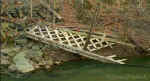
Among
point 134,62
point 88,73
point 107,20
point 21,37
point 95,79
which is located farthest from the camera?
point 107,20

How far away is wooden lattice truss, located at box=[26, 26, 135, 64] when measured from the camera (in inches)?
329

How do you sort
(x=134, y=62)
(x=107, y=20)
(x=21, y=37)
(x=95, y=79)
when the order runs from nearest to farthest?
(x=95, y=79) → (x=134, y=62) → (x=21, y=37) → (x=107, y=20)

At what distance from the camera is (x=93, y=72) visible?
296 inches

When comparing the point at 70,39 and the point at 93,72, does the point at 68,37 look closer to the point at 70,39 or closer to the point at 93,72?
the point at 70,39

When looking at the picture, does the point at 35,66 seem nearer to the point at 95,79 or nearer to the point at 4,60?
the point at 4,60

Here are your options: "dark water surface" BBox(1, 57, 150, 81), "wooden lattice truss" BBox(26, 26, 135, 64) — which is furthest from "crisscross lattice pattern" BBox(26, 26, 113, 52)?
"dark water surface" BBox(1, 57, 150, 81)

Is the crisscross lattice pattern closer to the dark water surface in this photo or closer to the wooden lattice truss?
the wooden lattice truss

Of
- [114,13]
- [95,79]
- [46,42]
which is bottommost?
[95,79]

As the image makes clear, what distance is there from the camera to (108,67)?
7.78 m

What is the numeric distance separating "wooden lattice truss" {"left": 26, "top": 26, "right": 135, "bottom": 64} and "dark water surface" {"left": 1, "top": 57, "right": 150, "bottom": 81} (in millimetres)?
370

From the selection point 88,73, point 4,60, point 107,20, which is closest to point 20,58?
point 4,60

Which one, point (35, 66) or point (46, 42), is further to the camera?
point (46, 42)

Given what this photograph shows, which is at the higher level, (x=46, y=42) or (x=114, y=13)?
(x=114, y=13)

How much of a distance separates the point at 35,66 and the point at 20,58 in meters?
0.58
